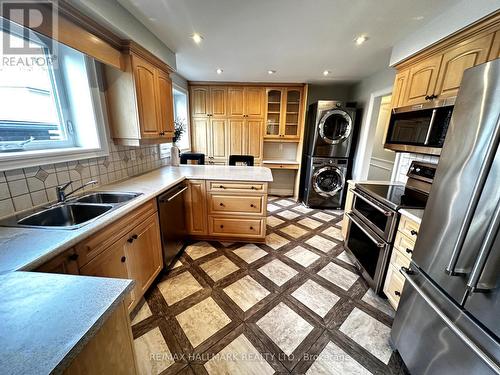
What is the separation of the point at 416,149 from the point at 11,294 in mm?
2561

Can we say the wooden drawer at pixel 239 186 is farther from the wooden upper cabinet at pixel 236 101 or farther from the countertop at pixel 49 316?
the wooden upper cabinet at pixel 236 101

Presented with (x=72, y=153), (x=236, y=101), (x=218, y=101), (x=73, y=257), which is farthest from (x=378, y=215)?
(x=218, y=101)

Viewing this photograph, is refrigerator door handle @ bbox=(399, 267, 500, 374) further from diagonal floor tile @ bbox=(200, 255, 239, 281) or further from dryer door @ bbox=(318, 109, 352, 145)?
dryer door @ bbox=(318, 109, 352, 145)

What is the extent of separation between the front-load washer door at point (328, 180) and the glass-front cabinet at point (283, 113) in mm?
951

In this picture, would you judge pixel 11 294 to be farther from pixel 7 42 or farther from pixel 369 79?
pixel 369 79

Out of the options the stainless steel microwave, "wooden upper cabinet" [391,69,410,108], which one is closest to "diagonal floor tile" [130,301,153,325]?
the stainless steel microwave

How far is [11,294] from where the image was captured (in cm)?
62

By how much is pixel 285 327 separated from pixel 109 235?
141 cm

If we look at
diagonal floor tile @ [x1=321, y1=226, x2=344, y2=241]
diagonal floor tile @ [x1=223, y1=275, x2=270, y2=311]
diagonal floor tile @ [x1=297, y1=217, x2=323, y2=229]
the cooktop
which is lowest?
diagonal floor tile @ [x1=223, y1=275, x2=270, y2=311]

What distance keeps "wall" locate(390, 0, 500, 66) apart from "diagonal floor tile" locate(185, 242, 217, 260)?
2980 mm

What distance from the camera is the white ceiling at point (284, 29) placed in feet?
A: 5.18

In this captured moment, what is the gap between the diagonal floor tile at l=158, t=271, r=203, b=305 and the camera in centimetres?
175

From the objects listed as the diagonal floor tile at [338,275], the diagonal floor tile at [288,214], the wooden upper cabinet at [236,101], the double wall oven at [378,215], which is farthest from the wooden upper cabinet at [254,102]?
the diagonal floor tile at [338,275]

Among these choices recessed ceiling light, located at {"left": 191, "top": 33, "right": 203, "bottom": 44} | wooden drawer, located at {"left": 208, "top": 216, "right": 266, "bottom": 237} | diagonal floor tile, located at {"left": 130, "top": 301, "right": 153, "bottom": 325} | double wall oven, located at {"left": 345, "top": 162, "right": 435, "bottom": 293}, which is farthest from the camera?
wooden drawer, located at {"left": 208, "top": 216, "right": 266, "bottom": 237}
